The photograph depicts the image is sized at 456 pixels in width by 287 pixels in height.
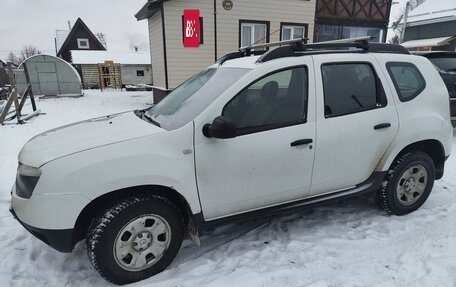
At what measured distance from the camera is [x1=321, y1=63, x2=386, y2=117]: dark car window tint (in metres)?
3.28

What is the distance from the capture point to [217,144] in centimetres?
279

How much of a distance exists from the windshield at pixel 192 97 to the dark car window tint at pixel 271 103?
19 centimetres

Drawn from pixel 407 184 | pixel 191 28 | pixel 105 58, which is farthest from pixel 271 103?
pixel 105 58

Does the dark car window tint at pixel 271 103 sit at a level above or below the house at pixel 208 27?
below

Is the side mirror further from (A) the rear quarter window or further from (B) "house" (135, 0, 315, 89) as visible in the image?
(B) "house" (135, 0, 315, 89)

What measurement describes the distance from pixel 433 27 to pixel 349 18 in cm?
1484

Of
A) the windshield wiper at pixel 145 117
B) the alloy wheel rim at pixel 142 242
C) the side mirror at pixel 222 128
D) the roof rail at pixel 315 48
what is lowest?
the alloy wheel rim at pixel 142 242

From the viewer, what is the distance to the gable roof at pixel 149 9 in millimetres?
11953

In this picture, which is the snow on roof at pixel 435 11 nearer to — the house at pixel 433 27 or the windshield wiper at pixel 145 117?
the house at pixel 433 27

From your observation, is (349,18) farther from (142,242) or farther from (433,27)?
(142,242)

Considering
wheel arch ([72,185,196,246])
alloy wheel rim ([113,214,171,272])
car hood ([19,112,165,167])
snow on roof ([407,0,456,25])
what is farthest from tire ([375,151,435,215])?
snow on roof ([407,0,456,25])

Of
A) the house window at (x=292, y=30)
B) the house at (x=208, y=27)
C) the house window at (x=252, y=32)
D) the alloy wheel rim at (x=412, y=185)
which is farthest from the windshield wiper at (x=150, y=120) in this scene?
the house window at (x=292, y=30)

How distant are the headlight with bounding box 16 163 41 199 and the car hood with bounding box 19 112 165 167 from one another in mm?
48

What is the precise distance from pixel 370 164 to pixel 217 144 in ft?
5.89
